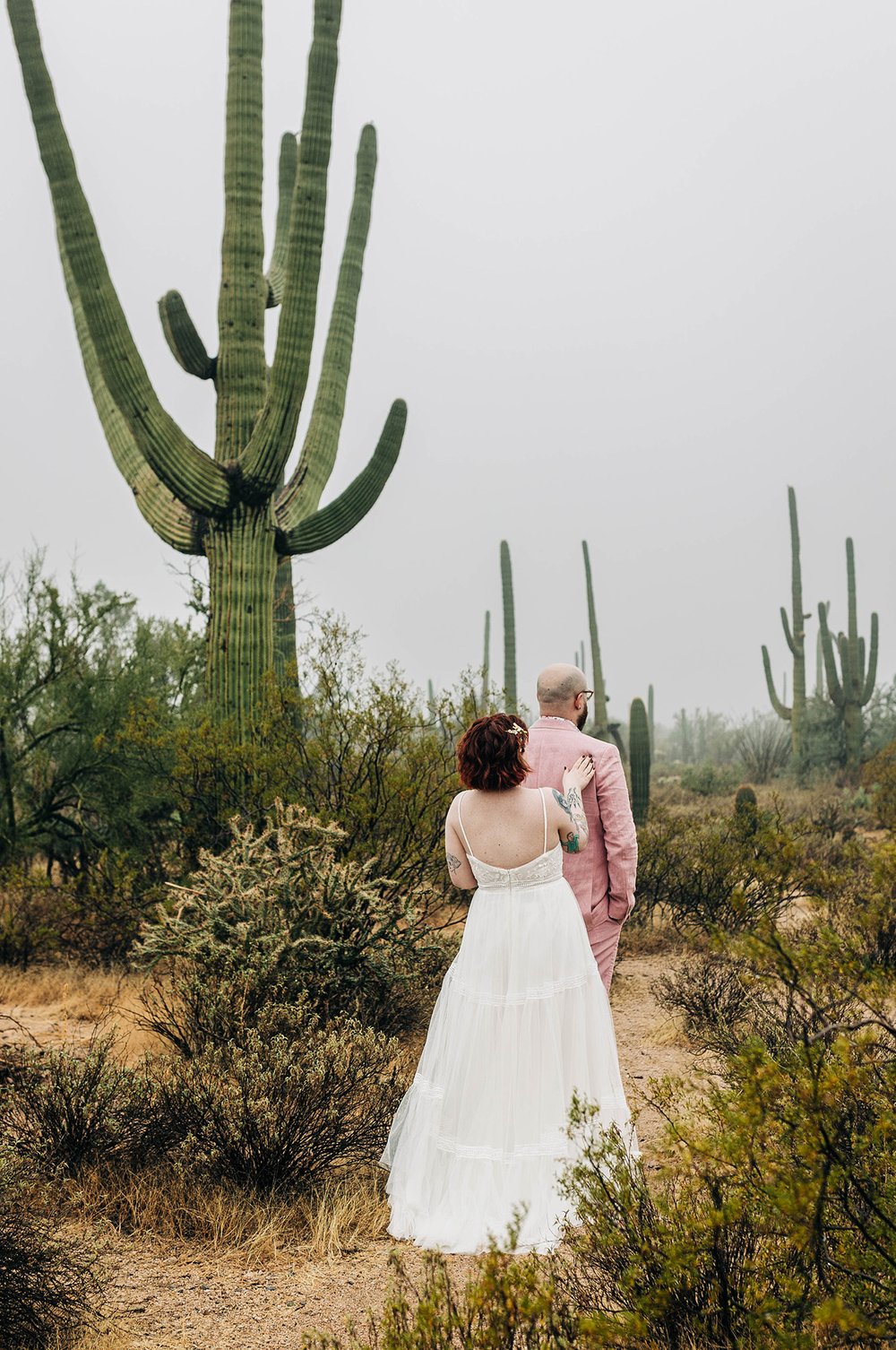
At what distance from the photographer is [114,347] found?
8.89 m

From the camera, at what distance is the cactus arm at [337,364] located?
10.3 meters

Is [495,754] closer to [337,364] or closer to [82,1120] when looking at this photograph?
[82,1120]

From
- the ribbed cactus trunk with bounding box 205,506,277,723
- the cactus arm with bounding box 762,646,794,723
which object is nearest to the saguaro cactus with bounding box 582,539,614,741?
the cactus arm with bounding box 762,646,794,723

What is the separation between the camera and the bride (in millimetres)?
3818

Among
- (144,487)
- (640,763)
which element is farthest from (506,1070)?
(640,763)

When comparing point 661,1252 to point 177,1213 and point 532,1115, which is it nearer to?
point 532,1115

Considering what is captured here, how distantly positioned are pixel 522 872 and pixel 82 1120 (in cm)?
196

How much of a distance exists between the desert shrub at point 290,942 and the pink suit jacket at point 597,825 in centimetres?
159

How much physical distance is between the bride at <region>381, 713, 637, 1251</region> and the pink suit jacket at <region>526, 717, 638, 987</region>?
0.67ft

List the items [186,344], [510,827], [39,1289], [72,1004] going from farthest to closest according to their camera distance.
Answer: [186,344]
[72,1004]
[510,827]
[39,1289]

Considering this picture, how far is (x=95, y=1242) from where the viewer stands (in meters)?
3.58

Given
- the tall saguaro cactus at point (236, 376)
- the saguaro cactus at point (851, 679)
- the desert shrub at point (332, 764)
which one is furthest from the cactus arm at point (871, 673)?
the desert shrub at point (332, 764)

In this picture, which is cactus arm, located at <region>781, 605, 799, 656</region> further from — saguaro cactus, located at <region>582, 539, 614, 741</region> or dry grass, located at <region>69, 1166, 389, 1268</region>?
dry grass, located at <region>69, 1166, 389, 1268</region>

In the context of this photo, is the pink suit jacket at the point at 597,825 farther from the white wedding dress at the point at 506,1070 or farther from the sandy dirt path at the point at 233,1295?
the sandy dirt path at the point at 233,1295
